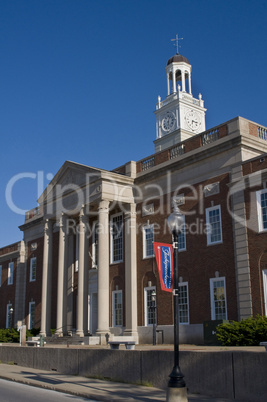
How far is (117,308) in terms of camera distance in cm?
3438

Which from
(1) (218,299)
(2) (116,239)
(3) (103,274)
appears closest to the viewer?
(1) (218,299)

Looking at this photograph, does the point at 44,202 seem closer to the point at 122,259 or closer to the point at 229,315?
the point at 122,259

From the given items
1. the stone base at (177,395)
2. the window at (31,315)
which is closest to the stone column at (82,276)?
the window at (31,315)

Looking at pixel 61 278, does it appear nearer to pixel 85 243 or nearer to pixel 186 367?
→ pixel 85 243

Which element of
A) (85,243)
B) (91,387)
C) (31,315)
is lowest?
(91,387)

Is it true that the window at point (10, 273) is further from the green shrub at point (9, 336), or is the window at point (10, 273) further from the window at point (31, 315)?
the green shrub at point (9, 336)

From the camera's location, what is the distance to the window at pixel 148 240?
32609mm

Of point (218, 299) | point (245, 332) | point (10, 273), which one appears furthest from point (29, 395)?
point (10, 273)

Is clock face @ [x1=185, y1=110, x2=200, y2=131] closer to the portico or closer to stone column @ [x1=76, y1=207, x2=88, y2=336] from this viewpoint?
the portico

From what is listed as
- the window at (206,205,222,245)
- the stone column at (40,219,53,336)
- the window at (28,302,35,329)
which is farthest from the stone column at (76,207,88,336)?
the window at (28,302,35,329)

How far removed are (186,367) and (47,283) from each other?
2830cm

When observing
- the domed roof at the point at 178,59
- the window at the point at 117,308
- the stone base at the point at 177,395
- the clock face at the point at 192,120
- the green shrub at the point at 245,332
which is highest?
the domed roof at the point at 178,59

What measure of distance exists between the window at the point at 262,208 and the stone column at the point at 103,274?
11.7 m

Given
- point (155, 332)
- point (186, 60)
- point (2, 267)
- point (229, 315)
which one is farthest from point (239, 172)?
point (186, 60)
